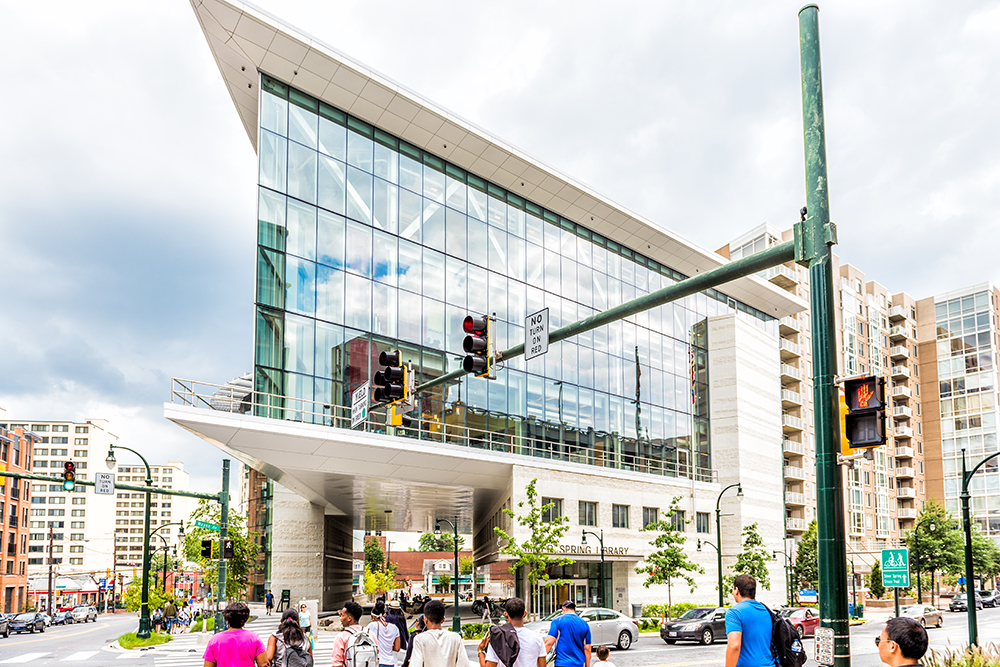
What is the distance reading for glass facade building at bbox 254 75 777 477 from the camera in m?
34.0

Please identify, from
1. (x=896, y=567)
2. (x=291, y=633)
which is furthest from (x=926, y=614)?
(x=291, y=633)

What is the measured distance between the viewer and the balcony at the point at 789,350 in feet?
242

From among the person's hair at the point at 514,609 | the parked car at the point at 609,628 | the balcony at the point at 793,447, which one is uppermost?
the balcony at the point at 793,447

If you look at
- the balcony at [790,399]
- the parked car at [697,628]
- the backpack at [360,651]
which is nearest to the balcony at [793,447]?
the balcony at [790,399]

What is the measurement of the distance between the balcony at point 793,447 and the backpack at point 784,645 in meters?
66.4

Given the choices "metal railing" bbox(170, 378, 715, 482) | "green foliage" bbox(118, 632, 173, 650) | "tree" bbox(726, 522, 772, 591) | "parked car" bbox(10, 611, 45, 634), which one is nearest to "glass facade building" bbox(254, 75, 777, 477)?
"metal railing" bbox(170, 378, 715, 482)

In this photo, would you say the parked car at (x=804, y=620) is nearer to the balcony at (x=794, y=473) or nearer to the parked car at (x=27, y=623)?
the balcony at (x=794, y=473)

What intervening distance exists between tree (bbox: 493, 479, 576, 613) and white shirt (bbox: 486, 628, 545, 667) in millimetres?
29213

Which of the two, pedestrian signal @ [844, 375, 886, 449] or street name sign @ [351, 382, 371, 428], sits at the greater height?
street name sign @ [351, 382, 371, 428]

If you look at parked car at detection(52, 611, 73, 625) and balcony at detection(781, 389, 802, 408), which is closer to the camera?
parked car at detection(52, 611, 73, 625)

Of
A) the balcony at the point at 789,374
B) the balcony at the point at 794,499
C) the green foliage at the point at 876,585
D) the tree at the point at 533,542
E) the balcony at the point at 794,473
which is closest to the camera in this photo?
the tree at the point at 533,542

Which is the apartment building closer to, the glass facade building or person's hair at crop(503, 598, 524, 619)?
the glass facade building

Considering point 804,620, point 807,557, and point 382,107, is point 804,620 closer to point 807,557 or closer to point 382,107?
point 382,107

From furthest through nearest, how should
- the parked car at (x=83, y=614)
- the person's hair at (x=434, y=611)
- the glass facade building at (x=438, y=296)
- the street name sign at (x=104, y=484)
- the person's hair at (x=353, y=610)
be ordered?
1. the parked car at (x=83, y=614)
2. the glass facade building at (x=438, y=296)
3. the street name sign at (x=104, y=484)
4. the person's hair at (x=353, y=610)
5. the person's hair at (x=434, y=611)
